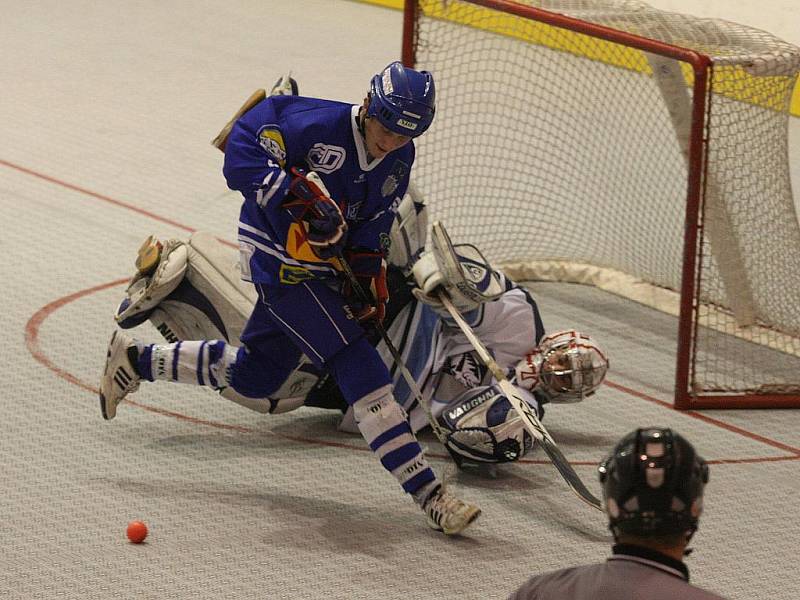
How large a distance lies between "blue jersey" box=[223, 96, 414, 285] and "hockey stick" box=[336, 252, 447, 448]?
0.05 m

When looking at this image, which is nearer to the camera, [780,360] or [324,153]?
[324,153]

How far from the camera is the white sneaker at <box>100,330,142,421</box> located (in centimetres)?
371

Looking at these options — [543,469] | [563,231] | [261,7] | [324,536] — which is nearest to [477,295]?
[543,469]

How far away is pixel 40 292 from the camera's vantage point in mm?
4734

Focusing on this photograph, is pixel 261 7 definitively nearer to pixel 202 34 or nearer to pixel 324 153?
pixel 202 34

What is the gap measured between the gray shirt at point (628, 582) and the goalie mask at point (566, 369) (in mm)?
1902

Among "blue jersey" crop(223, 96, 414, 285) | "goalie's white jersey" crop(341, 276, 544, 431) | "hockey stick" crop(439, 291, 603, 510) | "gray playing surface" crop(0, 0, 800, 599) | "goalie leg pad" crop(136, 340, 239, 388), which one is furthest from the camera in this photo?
"goalie's white jersey" crop(341, 276, 544, 431)

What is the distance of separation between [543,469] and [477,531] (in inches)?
17.1

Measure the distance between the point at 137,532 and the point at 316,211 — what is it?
2.70ft

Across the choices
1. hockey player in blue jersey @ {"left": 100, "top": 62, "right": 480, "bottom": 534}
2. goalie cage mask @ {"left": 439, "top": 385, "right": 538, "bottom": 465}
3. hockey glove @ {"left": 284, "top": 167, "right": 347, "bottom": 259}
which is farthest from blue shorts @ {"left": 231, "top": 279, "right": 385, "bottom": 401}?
goalie cage mask @ {"left": 439, "top": 385, "right": 538, "bottom": 465}

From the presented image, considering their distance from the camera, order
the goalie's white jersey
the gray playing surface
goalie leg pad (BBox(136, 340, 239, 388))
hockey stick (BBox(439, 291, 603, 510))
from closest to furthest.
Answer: the gray playing surface < hockey stick (BBox(439, 291, 603, 510)) < goalie leg pad (BBox(136, 340, 239, 388)) < the goalie's white jersey

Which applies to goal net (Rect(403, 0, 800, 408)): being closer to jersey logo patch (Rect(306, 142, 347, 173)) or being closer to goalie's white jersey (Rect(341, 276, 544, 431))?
goalie's white jersey (Rect(341, 276, 544, 431))

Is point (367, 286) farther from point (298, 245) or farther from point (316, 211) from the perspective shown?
point (316, 211)

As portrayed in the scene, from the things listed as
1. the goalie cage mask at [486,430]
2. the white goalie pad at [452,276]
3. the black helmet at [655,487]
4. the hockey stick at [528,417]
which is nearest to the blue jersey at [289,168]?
the white goalie pad at [452,276]
